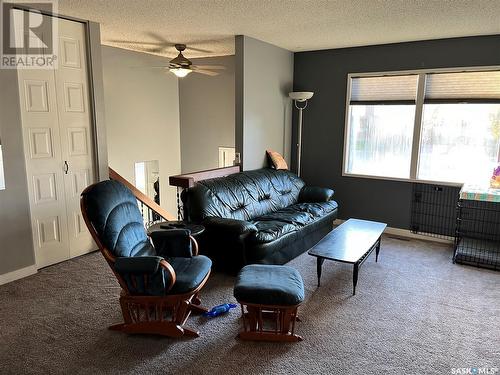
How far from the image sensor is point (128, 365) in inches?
86.4

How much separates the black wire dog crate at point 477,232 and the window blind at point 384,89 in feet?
5.04

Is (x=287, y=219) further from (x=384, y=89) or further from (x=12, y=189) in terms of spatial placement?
(x=12, y=189)

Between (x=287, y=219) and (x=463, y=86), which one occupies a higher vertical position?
(x=463, y=86)

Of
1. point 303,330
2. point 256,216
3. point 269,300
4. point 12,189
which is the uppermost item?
point 12,189

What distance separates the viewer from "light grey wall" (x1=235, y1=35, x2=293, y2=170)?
4.46m

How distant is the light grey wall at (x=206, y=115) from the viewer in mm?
6184

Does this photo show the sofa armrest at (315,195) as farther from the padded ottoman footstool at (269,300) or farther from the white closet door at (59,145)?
the white closet door at (59,145)

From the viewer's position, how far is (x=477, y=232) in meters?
4.37

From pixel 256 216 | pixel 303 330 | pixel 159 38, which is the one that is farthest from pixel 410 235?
pixel 159 38

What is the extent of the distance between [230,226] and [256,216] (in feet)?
2.77

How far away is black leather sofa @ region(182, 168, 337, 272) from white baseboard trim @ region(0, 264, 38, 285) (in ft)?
5.24

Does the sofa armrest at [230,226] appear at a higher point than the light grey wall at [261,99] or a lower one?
lower

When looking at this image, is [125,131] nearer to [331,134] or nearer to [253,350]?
[331,134]

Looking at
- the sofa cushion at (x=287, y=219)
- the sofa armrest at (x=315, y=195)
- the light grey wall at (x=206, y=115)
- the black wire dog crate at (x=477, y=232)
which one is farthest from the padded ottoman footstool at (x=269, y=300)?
the light grey wall at (x=206, y=115)
